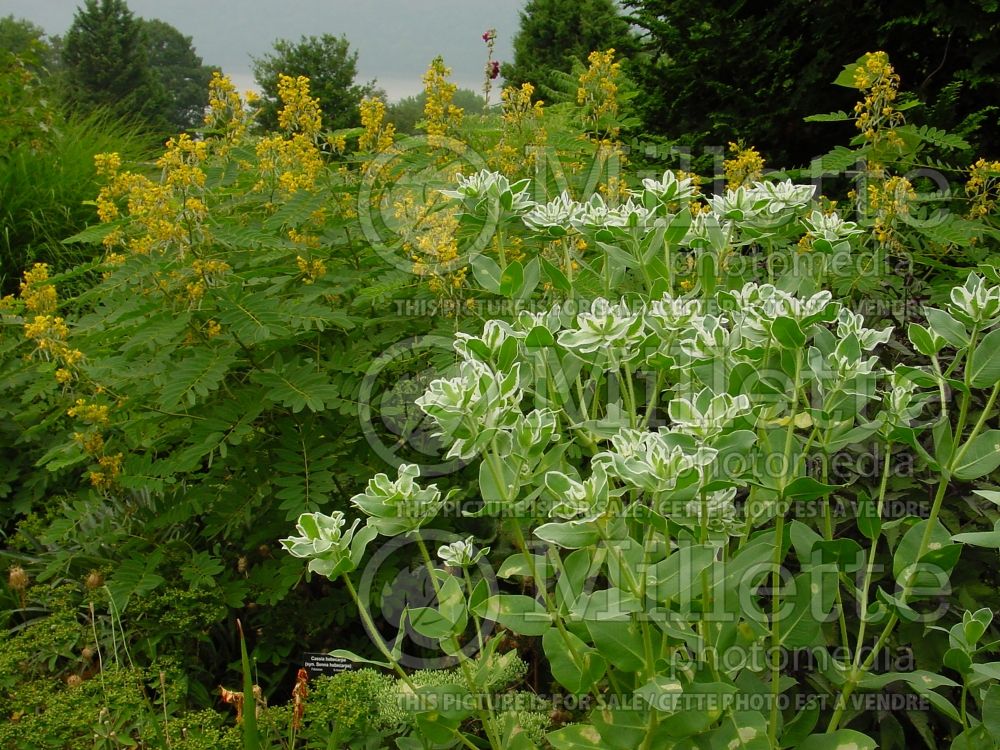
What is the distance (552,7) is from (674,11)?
1808cm

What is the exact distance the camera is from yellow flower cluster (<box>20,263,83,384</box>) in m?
2.71

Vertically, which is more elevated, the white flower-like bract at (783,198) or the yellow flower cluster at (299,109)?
the yellow flower cluster at (299,109)

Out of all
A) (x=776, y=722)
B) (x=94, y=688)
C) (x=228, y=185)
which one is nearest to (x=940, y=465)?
(x=776, y=722)

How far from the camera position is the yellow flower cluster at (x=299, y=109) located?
9.61 ft

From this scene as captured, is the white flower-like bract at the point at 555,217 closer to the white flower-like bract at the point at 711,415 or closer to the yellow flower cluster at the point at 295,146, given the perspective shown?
the white flower-like bract at the point at 711,415

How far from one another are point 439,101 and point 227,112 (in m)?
0.92

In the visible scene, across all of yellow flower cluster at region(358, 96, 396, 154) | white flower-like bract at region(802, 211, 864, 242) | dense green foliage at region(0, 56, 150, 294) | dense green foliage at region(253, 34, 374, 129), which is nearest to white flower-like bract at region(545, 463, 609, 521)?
white flower-like bract at region(802, 211, 864, 242)

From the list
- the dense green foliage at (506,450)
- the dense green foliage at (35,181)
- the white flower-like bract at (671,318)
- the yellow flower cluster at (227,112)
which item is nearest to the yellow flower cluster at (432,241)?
the dense green foliage at (506,450)

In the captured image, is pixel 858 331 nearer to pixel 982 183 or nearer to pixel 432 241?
pixel 432 241

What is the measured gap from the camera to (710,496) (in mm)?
1365

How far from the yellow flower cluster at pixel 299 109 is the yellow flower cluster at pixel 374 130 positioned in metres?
0.17

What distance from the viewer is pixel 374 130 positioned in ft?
9.91

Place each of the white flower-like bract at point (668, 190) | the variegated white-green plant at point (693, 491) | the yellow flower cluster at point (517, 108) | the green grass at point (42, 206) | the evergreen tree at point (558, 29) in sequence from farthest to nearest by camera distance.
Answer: the evergreen tree at point (558, 29), the green grass at point (42, 206), the yellow flower cluster at point (517, 108), the white flower-like bract at point (668, 190), the variegated white-green plant at point (693, 491)

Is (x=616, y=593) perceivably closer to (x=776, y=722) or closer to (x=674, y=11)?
(x=776, y=722)
